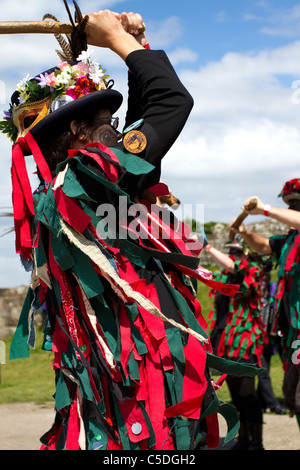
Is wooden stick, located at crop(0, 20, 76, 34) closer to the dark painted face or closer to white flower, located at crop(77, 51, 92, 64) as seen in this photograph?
white flower, located at crop(77, 51, 92, 64)

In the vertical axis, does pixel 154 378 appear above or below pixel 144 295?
below

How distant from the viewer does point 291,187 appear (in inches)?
213

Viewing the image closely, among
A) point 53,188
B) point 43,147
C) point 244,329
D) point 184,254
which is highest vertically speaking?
point 43,147

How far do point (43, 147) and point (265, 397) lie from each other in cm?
619

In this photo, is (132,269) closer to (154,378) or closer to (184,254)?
(184,254)

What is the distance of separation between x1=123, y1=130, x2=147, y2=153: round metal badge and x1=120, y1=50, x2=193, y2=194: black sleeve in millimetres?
13

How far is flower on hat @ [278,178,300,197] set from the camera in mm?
5383

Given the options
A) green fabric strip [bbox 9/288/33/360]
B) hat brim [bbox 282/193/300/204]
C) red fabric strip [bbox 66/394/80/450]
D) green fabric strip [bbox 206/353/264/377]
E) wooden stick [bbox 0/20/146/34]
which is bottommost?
red fabric strip [bbox 66/394/80/450]

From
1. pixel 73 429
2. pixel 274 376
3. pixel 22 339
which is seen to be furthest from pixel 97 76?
pixel 274 376

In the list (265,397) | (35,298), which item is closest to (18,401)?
(265,397)

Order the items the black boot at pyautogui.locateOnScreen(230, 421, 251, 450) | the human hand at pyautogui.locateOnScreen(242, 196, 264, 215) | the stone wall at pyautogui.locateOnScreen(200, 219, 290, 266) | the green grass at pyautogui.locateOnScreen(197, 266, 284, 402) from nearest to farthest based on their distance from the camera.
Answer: the human hand at pyautogui.locateOnScreen(242, 196, 264, 215)
the black boot at pyautogui.locateOnScreen(230, 421, 251, 450)
the green grass at pyautogui.locateOnScreen(197, 266, 284, 402)
the stone wall at pyautogui.locateOnScreen(200, 219, 290, 266)

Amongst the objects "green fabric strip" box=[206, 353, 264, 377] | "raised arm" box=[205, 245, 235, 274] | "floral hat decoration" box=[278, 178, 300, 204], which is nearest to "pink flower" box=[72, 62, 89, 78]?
"green fabric strip" box=[206, 353, 264, 377]

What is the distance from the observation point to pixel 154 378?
1946 millimetres

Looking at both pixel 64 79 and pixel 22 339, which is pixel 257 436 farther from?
pixel 64 79
